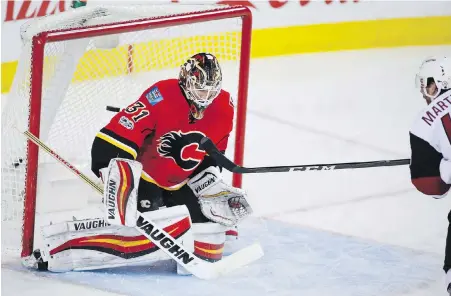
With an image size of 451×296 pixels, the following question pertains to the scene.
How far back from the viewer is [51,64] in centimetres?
357

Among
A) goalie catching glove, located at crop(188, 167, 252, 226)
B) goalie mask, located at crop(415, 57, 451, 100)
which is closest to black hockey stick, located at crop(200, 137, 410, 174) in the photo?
goalie catching glove, located at crop(188, 167, 252, 226)

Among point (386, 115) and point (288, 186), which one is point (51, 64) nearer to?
point (288, 186)

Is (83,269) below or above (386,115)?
below

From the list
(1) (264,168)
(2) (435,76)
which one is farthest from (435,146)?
(1) (264,168)

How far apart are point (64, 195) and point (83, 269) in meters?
0.65

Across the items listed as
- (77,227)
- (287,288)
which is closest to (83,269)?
(77,227)

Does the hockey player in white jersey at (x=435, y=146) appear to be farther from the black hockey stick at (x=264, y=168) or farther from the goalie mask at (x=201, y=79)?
the goalie mask at (x=201, y=79)

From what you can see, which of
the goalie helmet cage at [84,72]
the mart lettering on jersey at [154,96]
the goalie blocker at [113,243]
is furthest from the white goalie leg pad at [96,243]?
the mart lettering on jersey at [154,96]

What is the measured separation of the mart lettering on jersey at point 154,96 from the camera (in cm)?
321

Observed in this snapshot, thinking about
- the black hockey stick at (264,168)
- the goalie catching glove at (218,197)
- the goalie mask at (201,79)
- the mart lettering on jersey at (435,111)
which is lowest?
the goalie catching glove at (218,197)

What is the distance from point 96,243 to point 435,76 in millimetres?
1164

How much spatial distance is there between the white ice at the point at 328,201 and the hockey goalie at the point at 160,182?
0.27 ft

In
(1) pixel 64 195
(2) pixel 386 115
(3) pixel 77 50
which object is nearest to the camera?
(3) pixel 77 50

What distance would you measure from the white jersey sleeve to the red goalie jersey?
80 cm
